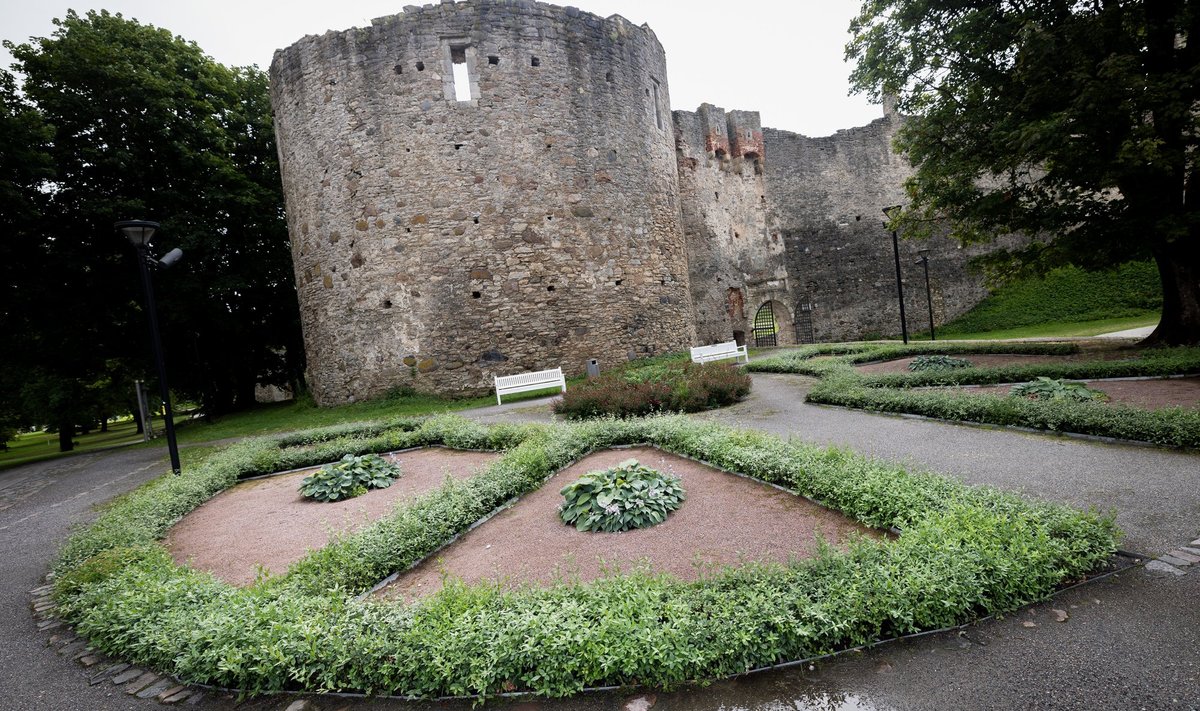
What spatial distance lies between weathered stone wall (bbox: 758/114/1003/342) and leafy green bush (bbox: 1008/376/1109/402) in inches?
765

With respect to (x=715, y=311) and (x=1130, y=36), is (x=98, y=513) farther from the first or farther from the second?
(x=715, y=311)

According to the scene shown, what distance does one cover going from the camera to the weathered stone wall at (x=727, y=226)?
2361 centimetres

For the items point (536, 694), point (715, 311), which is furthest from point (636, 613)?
point (715, 311)

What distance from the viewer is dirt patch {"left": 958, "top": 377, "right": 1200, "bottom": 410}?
6.39m

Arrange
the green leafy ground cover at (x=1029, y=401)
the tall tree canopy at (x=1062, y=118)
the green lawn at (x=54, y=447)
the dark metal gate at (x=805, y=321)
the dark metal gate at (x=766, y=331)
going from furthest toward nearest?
the dark metal gate at (x=766, y=331)
the dark metal gate at (x=805, y=321)
the green lawn at (x=54, y=447)
the tall tree canopy at (x=1062, y=118)
the green leafy ground cover at (x=1029, y=401)

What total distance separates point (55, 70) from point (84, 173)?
106 inches

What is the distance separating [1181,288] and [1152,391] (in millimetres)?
5598

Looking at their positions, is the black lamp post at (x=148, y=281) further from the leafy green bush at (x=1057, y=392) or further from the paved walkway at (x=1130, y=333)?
the paved walkway at (x=1130, y=333)

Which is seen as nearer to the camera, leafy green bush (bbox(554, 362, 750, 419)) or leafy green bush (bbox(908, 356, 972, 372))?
leafy green bush (bbox(554, 362, 750, 419))

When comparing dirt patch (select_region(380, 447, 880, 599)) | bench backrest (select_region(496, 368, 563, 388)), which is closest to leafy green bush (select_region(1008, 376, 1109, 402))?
dirt patch (select_region(380, 447, 880, 599))

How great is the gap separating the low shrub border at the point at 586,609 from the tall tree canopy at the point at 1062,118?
26.9 feet

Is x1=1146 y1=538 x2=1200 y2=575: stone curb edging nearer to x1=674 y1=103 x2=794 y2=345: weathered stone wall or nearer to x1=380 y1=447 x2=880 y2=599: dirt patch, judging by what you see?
x1=380 y1=447 x2=880 y2=599: dirt patch

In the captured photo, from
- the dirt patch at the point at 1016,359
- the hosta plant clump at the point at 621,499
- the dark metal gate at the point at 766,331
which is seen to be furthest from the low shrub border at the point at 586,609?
the dark metal gate at the point at 766,331

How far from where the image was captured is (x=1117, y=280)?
2055 cm
